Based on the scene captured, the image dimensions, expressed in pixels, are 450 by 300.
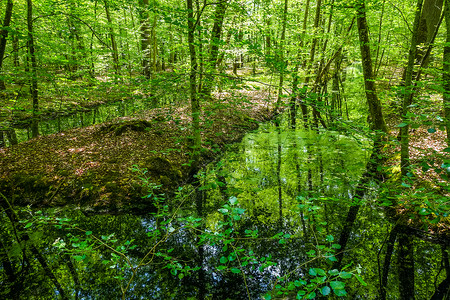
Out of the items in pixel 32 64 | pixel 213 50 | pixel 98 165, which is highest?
pixel 213 50

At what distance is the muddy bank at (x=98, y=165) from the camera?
19.2ft

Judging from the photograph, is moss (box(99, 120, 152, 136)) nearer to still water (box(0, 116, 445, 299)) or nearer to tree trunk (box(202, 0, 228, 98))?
tree trunk (box(202, 0, 228, 98))

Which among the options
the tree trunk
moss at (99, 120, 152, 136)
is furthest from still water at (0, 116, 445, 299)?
moss at (99, 120, 152, 136)

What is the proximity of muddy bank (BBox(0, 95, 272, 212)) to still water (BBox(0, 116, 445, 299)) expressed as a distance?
0.60m

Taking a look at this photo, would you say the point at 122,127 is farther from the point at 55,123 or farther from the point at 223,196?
the point at 55,123

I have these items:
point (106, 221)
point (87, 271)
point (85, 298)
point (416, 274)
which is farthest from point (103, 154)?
point (416, 274)

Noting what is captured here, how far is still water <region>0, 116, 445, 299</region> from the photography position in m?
2.63

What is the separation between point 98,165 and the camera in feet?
22.4

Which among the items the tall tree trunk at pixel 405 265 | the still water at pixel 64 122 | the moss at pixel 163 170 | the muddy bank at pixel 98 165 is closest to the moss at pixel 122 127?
the muddy bank at pixel 98 165

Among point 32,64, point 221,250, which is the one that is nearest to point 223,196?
point 221,250

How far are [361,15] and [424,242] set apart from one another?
6.00 m

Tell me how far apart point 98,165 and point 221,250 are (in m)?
4.78

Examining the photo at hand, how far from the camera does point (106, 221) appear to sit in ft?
17.4

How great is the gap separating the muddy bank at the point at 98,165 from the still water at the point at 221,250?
0.60 m
